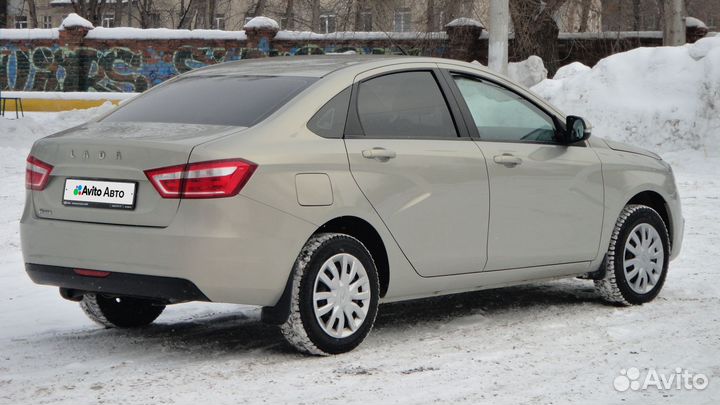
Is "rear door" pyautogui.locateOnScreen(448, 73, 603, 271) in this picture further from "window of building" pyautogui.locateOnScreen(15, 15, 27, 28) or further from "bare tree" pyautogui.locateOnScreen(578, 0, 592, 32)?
"window of building" pyautogui.locateOnScreen(15, 15, 27, 28)

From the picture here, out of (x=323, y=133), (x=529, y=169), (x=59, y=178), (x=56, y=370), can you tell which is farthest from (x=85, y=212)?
(x=529, y=169)

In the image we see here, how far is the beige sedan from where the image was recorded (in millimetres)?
5652

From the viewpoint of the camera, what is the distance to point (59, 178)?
5.99 metres

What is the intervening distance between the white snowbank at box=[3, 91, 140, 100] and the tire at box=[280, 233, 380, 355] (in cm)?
3061

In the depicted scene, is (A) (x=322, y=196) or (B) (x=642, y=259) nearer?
(A) (x=322, y=196)

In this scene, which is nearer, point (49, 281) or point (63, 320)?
point (49, 281)

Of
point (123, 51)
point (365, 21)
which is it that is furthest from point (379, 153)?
point (123, 51)

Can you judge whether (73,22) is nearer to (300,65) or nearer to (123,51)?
(123,51)

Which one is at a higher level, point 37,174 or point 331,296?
point 37,174

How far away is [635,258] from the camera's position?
7.78m

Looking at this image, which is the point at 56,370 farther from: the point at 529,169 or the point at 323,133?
the point at 529,169

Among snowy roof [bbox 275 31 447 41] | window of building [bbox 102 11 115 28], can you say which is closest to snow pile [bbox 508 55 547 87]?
snowy roof [bbox 275 31 447 41]

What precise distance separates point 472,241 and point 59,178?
220cm

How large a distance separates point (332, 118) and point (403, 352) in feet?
3.99
